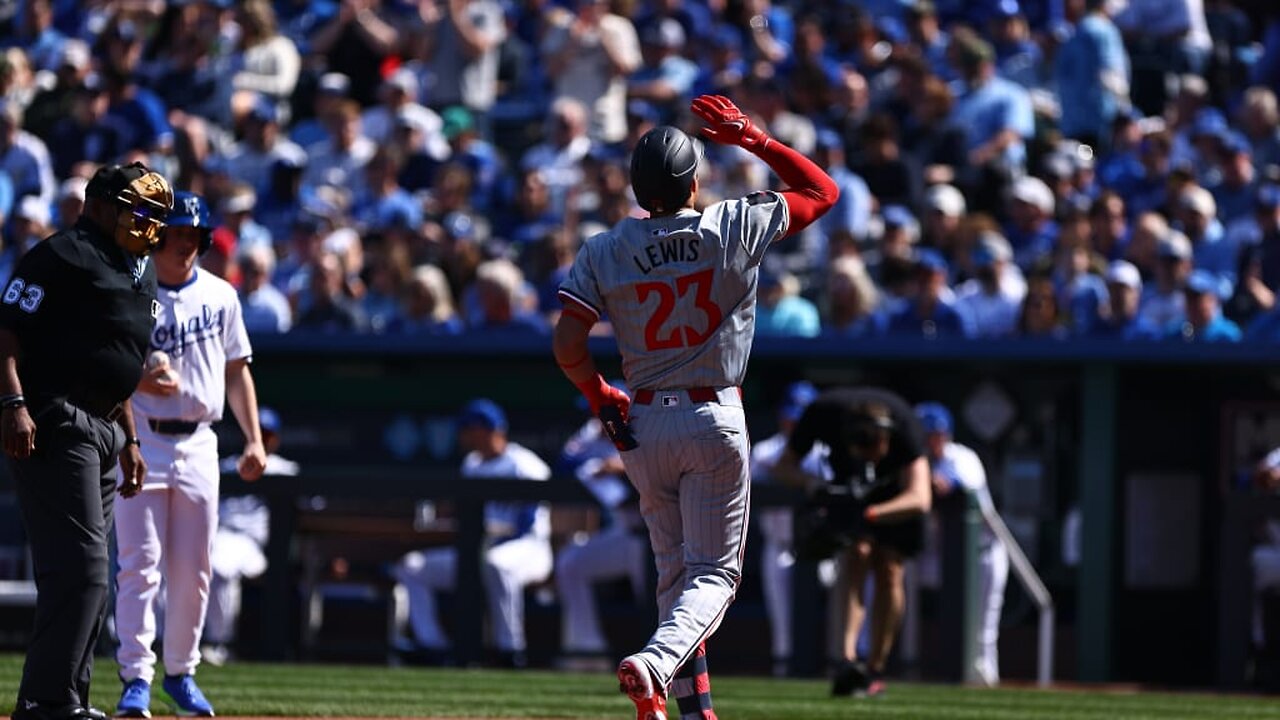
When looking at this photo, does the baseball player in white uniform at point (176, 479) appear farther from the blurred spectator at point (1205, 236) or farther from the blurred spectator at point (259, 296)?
the blurred spectator at point (1205, 236)

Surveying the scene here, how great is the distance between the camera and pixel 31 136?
57.8 ft

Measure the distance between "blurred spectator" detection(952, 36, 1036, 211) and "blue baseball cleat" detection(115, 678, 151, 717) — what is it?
9254mm

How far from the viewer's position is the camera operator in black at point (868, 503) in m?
10.6

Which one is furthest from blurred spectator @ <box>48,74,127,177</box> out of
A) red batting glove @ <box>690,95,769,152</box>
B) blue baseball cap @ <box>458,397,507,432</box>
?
red batting glove @ <box>690,95,769,152</box>

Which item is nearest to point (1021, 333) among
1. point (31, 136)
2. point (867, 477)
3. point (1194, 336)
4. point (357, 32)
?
point (1194, 336)

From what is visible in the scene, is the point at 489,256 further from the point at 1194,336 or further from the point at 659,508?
the point at 659,508

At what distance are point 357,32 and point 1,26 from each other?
14.1 ft

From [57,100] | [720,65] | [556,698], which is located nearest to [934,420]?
[556,698]

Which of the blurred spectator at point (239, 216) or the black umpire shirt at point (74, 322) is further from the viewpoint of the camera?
the blurred spectator at point (239, 216)

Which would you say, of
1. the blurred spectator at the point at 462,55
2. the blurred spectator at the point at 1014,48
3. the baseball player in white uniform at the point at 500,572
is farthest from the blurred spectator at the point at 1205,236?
the blurred spectator at the point at 462,55

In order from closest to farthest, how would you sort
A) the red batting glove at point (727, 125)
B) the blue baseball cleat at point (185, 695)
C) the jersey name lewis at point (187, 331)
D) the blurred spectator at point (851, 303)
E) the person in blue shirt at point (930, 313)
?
the red batting glove at point (727, 125) → the jersey name lewis at point (187, 331) → the blue baseball cleat at point (185, 695) → the person in blue shirt at point (930, 313) → the blurred spectator at point (851, 303)

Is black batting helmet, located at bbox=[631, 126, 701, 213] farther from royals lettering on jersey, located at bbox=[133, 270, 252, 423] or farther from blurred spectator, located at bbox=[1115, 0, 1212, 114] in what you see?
blurred spectator, located at bbox=[1115, 0, 1212, 114]

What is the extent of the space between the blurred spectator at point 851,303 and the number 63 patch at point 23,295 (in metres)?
8.04

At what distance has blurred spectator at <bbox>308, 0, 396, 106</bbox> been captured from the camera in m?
18.3
